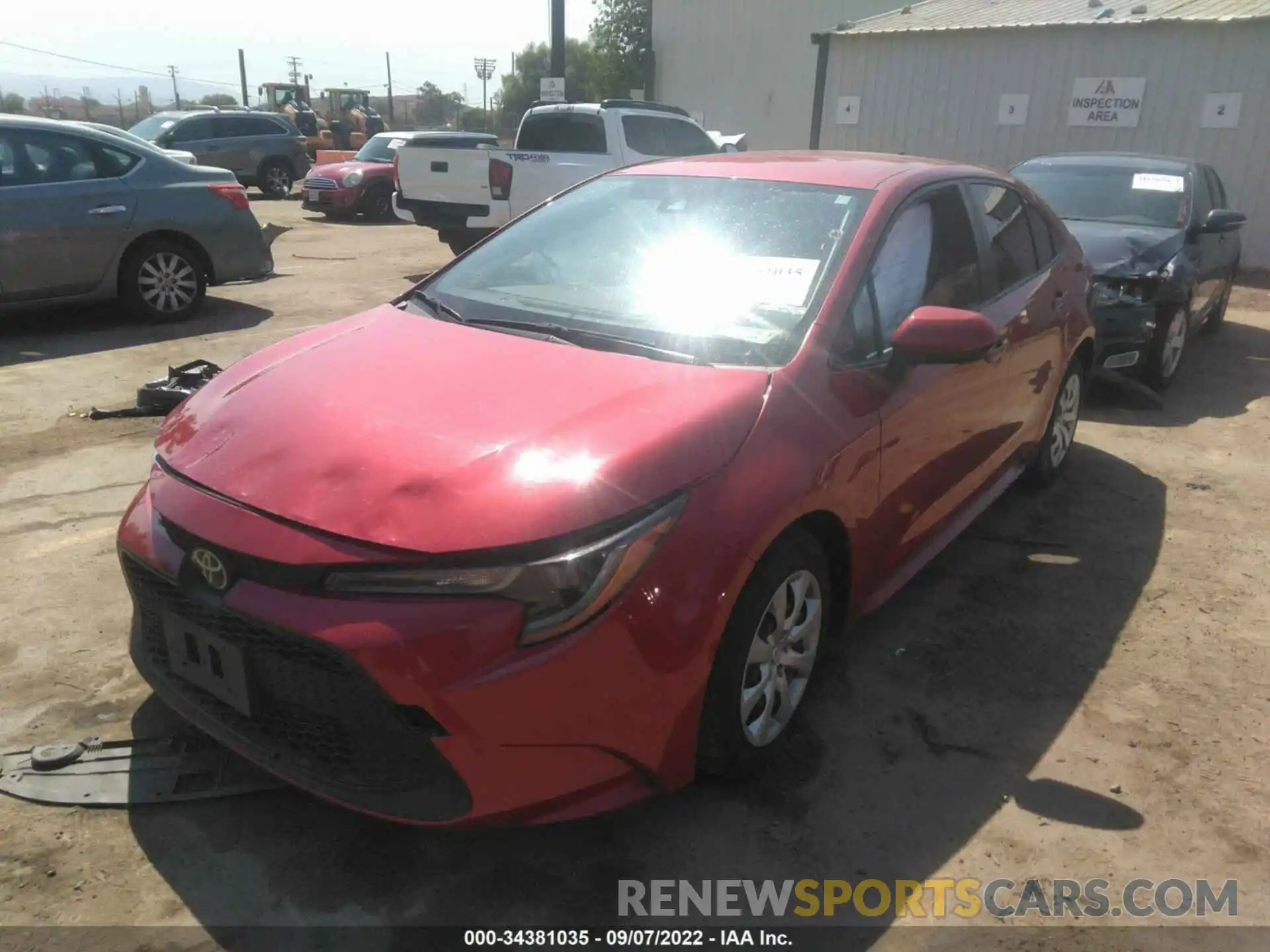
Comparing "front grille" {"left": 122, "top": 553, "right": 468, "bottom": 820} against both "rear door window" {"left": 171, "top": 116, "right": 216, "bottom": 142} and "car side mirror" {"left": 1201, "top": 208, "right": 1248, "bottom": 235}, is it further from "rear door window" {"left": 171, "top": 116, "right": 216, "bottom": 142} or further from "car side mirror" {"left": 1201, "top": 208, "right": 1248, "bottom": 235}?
"rear door window" {"left": 171, "top": 116, "right": 216, "bottom": 142}

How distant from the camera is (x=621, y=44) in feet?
147

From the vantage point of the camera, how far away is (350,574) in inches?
81.0

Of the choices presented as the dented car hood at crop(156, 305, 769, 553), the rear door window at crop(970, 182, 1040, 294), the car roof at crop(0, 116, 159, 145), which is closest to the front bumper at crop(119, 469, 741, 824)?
the dented car hood at crop(156, 305, 769, 553)

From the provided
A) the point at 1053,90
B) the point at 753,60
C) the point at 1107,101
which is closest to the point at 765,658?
the point at 1107,101

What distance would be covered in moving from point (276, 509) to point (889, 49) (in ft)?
52.3

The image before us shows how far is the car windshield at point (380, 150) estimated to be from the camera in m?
17.6

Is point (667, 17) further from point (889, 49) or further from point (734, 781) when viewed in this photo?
point (734, 781)

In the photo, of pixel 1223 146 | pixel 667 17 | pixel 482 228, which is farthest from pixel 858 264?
pixel 667 17

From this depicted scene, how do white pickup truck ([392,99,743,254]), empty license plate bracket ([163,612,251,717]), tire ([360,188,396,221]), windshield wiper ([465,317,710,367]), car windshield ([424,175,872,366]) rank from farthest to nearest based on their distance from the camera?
tire ([360,188,396,221]), white pickup truck ([392,99,743,254]), car windshield ([424,175,872,366]), windshield wiper ([465,317,710,367]), empty license plate bracket ([163,612,251,717])

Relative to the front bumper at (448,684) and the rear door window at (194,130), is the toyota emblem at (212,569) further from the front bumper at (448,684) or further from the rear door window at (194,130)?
the rear door window at (194,130)

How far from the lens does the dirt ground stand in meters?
2.32

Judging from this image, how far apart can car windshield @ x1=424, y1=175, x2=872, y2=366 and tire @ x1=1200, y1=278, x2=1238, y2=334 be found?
7.00m

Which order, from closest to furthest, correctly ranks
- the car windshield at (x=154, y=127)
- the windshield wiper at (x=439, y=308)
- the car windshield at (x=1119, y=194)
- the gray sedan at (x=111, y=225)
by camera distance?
the windshield wiper at (x=439, y=308) < the gray sedan at (x=111, y=225) < the car windshield at (x=1119, y=194) < the car windshield at (x=154, y=127)

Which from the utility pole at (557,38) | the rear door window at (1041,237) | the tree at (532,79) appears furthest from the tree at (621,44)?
the rear door window at (1041,237)
